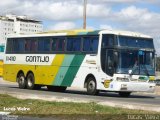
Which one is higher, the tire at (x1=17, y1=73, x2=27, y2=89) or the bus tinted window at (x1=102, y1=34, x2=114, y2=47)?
the bus tinted window at (x1=102, y1=34, x2=114, y2=47)

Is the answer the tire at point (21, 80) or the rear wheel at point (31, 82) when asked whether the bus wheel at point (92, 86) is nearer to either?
the rear wheel at point (31, 82)

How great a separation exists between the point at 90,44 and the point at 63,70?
282 cm

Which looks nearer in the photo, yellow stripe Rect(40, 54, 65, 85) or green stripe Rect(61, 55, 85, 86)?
green stripe Rect(61, 55, 85, 86)

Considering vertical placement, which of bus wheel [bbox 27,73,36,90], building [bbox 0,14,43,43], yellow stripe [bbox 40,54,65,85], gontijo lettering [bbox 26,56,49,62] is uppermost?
building [bbox 0,14,43,43]

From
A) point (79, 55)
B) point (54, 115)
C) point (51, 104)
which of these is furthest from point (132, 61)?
point (54, 115)

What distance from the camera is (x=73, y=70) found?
28828 millimetres

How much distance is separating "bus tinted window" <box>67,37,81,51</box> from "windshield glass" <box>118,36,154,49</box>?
2.75m

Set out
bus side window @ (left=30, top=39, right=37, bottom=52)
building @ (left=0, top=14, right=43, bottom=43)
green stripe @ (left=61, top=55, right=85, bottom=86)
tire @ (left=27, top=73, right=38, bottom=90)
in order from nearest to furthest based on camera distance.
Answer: green stripe @ (left=61, top=55, right=85, bottom=86) → bus side window @ (left=30, top=39, right=37, bottom=52) → tire @ (left=27, top=73, right=38, bottom=90) → building @ (left=0, top=14, right=43, bottom=43)

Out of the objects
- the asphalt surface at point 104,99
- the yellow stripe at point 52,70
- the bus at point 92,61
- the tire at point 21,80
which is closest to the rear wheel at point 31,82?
→ the bus at point 92,61

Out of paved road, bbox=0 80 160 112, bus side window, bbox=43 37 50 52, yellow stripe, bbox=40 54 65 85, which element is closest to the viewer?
paved road, bbox=0 80 160 112

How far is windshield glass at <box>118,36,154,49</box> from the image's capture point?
87.4 ft

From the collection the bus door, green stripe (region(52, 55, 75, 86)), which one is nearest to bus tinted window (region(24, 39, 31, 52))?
green stripe (region(52, 55, 75, 86))

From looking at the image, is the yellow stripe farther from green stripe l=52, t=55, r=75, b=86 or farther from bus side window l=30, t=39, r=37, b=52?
bus side window l=30, t=39, r=37, b=52

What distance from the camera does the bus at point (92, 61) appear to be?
86.2 feet
